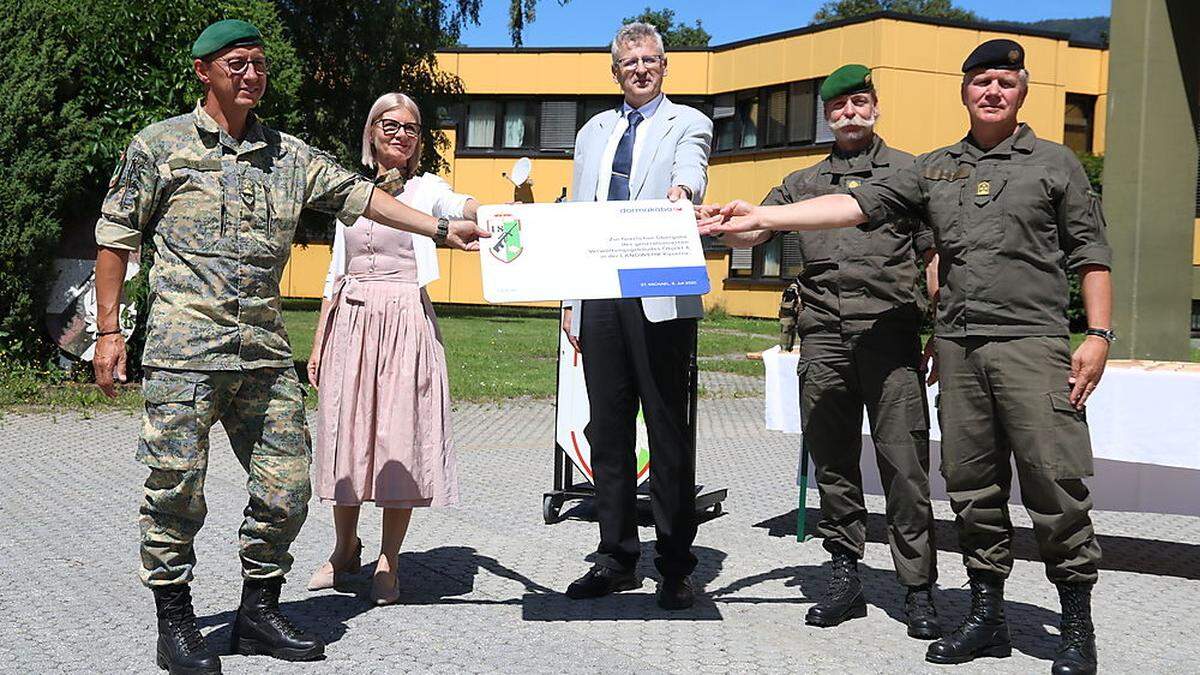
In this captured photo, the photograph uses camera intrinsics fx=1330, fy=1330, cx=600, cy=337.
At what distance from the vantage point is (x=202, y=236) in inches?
186

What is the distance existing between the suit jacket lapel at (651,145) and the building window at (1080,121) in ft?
109

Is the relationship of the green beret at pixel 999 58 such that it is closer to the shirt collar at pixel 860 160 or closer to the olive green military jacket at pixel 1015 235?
the olive green military jacket at pixel 1015 235

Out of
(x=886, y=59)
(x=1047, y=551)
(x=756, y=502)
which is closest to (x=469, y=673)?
(x=1047, y=551)

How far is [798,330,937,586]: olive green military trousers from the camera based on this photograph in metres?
5.64

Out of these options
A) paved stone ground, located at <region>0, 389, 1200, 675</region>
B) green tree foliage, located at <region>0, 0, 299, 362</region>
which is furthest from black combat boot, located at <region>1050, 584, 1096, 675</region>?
green tree foliage, located at <region>0, 0, 299, 362</region>

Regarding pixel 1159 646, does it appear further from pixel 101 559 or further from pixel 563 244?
pixel 101 559

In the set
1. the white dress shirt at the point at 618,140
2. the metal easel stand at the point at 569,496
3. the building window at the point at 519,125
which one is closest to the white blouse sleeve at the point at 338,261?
the white dress shirt at the point at 618,140

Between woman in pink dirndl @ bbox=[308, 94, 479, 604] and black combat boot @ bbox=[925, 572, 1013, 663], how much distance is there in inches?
87.5

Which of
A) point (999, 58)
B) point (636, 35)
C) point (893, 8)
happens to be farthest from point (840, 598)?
point (893, 8)

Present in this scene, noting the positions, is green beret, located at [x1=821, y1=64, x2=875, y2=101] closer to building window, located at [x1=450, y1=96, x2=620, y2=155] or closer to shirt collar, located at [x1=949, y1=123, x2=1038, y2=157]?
shirt collar, located at [x1=949, y1=123, x2=1038, y2=157]

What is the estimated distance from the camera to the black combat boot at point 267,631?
16.2ft

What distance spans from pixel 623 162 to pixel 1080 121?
111 ft

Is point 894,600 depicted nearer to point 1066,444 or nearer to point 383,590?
point 1066,444

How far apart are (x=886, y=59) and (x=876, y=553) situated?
2629cm
